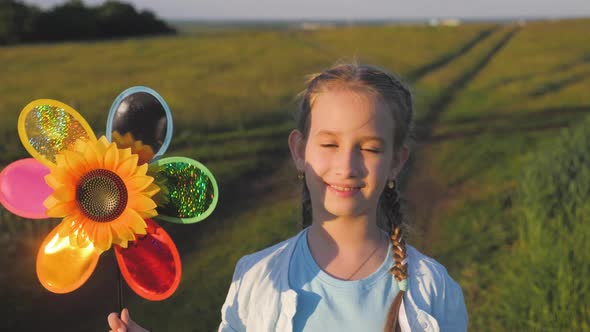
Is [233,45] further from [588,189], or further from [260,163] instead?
[588,189]

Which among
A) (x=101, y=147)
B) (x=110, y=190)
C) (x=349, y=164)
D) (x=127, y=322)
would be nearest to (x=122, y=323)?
(x=127, y=322)

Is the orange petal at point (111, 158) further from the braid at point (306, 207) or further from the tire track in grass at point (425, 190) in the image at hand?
the tire track in grass at point (425, 190)

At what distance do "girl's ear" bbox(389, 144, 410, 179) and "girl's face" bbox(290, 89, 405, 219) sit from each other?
9 centimetres

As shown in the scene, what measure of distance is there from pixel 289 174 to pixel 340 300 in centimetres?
608

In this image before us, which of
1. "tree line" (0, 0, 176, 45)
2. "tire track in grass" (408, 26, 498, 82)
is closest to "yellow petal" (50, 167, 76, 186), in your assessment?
"tree line" (0, 0, 176, 45)

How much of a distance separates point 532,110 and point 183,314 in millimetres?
10704

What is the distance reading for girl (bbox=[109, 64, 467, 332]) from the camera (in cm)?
186

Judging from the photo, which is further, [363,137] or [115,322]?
[363,137]

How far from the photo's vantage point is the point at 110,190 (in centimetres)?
165

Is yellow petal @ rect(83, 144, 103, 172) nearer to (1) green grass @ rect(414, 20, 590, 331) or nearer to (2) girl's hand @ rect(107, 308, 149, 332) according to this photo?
(2) girl's hand @ rect(107, 308, 149, 332)

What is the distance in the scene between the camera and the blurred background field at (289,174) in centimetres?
437

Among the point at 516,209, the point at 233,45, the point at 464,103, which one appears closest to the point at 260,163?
the point at 516,209

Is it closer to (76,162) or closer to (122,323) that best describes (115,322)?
(122,323)

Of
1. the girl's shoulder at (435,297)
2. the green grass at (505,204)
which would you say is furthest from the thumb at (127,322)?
the green grass at (505,204)
